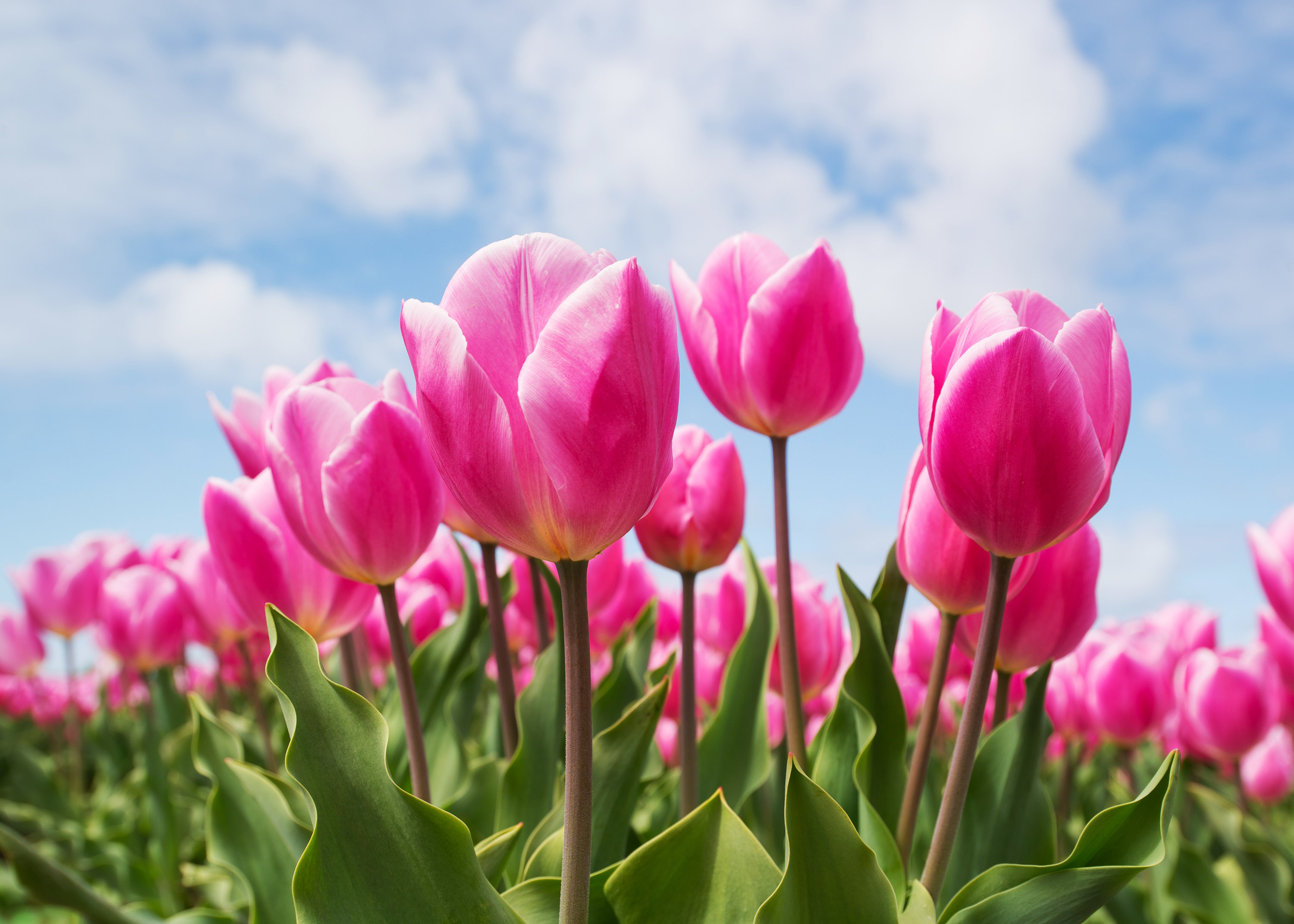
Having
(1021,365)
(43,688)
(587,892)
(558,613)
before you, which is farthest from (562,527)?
(43,688)

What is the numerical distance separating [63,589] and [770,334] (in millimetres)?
3016

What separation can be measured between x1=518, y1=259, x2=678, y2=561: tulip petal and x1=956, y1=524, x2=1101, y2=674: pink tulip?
570mm

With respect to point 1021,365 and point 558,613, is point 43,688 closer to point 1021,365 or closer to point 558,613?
point 558,613

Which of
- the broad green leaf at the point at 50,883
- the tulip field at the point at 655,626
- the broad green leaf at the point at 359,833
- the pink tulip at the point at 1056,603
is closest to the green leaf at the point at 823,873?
the tulip field at the point at 655,626

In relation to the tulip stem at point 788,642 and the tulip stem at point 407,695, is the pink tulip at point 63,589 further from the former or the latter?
the tulip stem at point 788,642

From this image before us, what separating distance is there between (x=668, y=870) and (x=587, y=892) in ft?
0.56

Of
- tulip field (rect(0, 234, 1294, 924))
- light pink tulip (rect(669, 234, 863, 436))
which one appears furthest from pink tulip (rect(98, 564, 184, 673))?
light pink tulip (rect(669, 234, 863, 436))

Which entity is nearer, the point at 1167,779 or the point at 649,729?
the point at 1167,779

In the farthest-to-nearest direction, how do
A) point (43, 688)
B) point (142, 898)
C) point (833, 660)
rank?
point (43, 688) → point (142, 898) → point (833, 660)

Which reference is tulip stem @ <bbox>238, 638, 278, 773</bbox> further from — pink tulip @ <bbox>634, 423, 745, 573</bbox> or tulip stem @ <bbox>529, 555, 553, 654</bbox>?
pink tulip @ <bbox>634, 423, 745, 573</bbox>

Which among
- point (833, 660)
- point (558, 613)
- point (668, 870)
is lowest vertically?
point (668, 870)

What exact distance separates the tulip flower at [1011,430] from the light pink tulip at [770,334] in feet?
0.88

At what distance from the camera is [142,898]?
2.52m

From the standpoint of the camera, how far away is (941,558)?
944 millimetres
